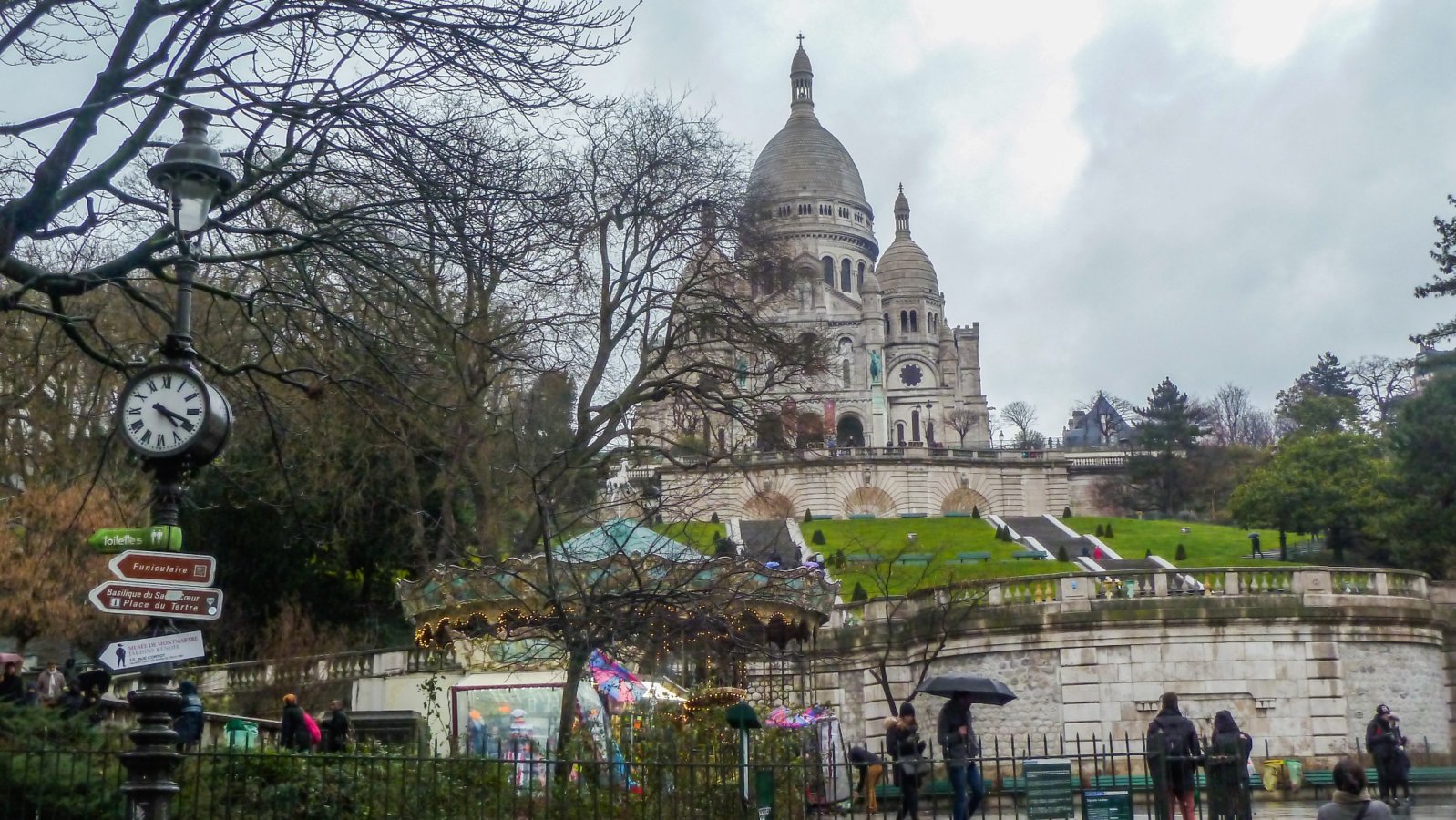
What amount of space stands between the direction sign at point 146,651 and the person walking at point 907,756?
5418 millimetres

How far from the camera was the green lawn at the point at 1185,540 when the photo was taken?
49594 mm

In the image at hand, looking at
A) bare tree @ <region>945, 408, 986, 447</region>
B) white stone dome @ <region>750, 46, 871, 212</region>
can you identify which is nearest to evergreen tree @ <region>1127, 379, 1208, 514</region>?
bare tree @ <region>945, 408, 986, 447</region>

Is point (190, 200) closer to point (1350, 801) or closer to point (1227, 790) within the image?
point (1350, 801)

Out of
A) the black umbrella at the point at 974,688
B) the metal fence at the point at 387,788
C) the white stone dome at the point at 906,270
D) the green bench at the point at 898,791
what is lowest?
the green bench at the point at 898,791

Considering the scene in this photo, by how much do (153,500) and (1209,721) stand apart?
1950cm

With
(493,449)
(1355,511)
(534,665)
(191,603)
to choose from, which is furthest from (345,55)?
(1355,511)

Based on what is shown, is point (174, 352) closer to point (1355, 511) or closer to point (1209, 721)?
point (1209, 721)

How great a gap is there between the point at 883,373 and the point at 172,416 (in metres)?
93.7

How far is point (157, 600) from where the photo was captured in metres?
8.12

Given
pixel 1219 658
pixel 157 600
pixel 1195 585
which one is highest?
pixel 1195 585

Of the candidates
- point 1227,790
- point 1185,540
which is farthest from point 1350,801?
point 1185,540

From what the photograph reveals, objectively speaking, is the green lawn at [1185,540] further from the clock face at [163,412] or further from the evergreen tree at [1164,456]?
the clock face at [163,412]

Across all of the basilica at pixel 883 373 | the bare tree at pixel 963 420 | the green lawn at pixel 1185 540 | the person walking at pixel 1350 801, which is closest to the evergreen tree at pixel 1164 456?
the basilica at pixel 883 373

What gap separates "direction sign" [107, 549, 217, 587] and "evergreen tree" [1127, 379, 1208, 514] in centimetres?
7161
